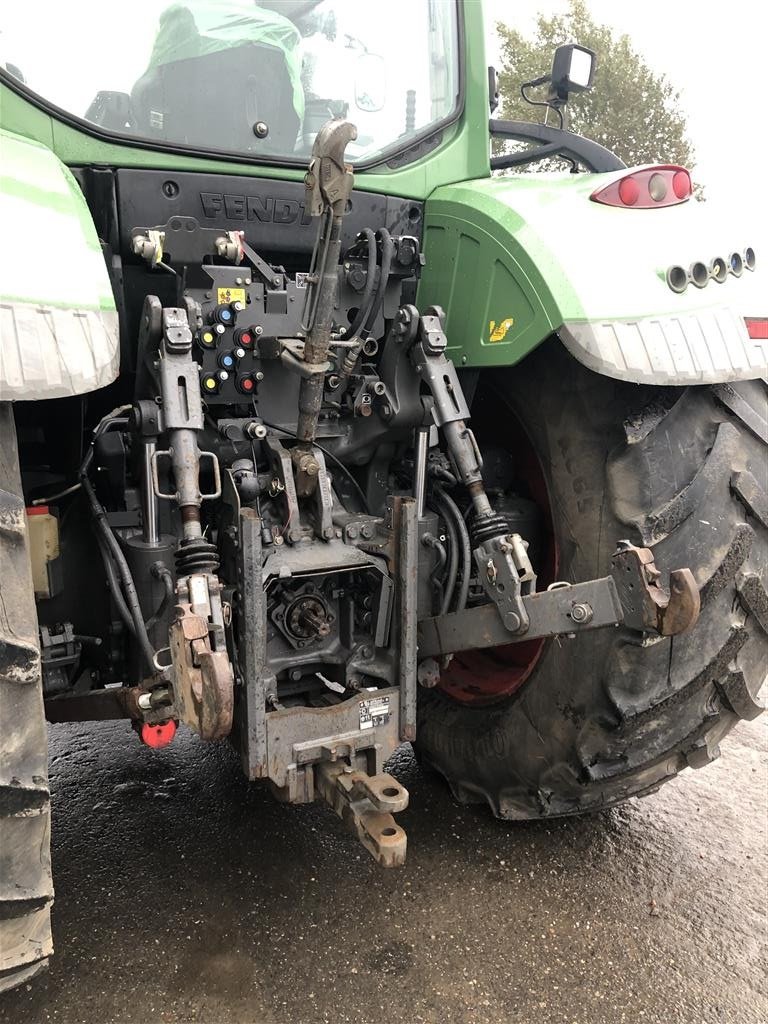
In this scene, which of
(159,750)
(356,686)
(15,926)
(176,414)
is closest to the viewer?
(15,926)

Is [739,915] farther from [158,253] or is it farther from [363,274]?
[158,253]

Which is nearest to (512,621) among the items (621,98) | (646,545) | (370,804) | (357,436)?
(646,545)

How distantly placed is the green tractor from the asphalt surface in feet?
0.90

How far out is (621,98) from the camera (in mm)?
20984

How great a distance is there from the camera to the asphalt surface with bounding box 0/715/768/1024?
1923 mm

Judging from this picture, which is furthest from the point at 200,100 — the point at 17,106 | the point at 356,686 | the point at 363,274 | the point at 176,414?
the point at 356,686

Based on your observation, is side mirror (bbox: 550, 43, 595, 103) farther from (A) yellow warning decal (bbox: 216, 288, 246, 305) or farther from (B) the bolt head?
(B) the bolt head

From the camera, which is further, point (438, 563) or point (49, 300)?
point (438, 563)

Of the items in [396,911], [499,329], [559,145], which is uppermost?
[559,145]

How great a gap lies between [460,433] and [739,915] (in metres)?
1.47

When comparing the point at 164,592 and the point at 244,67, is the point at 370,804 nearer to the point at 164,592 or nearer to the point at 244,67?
the point at 164,592

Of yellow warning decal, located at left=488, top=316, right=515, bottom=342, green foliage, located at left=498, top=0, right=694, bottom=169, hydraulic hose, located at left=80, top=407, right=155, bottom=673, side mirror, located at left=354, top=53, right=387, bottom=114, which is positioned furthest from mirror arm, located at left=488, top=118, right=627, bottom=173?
green foliage, located at left=498, top=0, right=694, bottom=169

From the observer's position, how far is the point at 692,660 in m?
1.99

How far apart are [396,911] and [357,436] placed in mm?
1235
